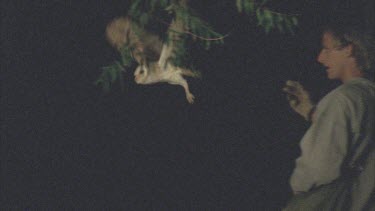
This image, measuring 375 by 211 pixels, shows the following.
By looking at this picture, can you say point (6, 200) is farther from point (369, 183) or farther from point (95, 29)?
point (369, 183)

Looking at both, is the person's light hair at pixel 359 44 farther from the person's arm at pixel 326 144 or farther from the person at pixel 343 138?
the person's arm at pixel 326 144

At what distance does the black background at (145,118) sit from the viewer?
293 cm

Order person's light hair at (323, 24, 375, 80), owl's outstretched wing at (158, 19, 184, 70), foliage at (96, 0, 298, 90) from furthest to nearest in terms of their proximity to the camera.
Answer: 1. person's light hair at (323, 24, 375, 80)
2. owl's outstretched wing at (158, 19, 184, 70)
3. foliage at (96, 0, 298, 90)

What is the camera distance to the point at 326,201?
266 centimetres

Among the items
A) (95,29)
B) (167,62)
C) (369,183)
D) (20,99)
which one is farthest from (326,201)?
(20,99)

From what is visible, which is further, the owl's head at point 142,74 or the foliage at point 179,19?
the owl's head at point 142,74

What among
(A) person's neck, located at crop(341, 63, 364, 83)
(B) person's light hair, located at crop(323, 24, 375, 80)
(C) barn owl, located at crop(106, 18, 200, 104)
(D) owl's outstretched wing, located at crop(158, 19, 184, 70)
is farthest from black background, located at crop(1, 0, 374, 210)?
(A) person's neck, located at crop(341, 63, 364, 83)

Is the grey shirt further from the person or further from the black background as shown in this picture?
the black background

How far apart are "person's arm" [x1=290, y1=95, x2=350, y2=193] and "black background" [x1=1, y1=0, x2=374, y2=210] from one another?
880mm

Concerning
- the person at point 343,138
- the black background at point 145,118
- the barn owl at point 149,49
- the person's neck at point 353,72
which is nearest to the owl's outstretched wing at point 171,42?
the barn owl at point 149,49

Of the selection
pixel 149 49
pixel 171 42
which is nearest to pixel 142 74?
pixel 149 49

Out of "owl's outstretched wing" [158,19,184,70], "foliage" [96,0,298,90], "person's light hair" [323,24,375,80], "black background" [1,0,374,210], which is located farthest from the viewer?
"black background" [1,0,374,210]

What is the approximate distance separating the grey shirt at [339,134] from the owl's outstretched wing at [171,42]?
2.75 ft

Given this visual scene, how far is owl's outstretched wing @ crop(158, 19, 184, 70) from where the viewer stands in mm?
2488
